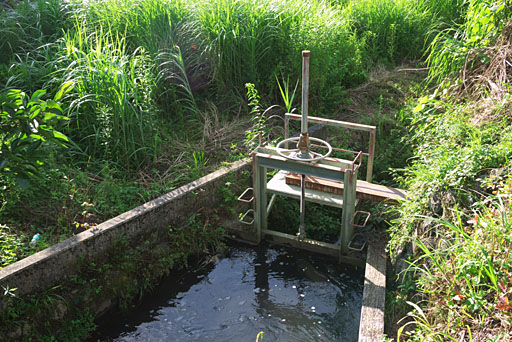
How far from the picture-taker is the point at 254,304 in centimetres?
407

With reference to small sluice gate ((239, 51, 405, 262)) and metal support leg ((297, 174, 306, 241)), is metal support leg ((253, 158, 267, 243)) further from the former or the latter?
metal support leg ((297, 174, 306, 241))

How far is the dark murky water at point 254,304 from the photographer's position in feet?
12.2

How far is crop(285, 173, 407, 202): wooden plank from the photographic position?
14.3 feet

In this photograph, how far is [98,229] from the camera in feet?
12.7

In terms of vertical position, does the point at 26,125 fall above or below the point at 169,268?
above

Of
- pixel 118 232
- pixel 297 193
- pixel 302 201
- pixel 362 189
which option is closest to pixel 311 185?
pixel 297 193

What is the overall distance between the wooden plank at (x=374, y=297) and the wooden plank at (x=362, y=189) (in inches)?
18.3

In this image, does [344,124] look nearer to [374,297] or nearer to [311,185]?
[311,185]

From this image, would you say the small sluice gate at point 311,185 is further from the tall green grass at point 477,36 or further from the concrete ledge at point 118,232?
the tall green grass at point 477,36

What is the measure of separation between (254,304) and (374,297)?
3.40 ft

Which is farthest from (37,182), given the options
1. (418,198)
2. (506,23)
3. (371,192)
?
(506,23)

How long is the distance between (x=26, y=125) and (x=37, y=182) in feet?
5.06

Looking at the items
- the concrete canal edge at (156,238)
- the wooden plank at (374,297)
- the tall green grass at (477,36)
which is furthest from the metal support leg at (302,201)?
the tall green grass at (477,36)

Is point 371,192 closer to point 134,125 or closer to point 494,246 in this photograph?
point 494,246
